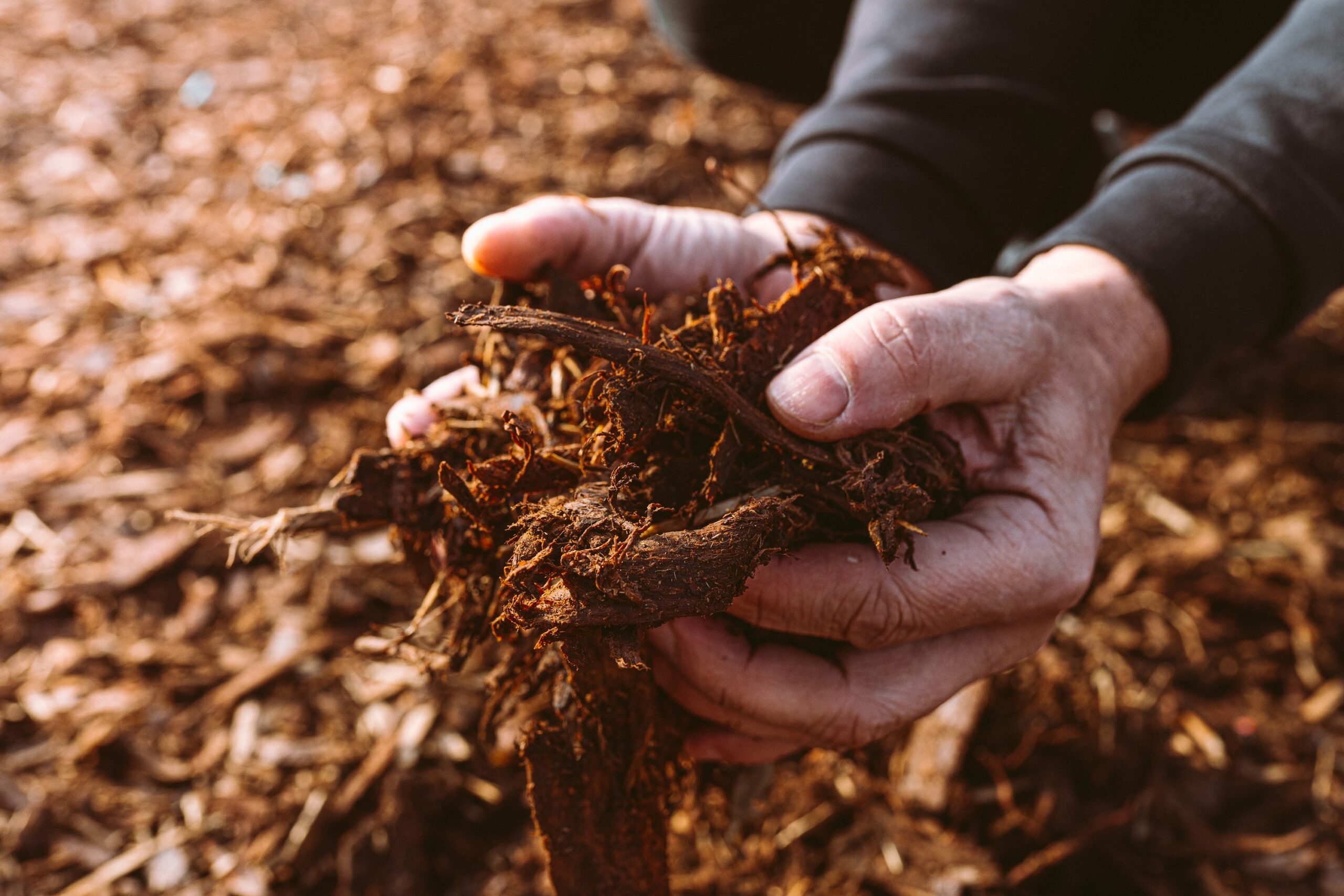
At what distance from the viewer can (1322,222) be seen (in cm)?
186

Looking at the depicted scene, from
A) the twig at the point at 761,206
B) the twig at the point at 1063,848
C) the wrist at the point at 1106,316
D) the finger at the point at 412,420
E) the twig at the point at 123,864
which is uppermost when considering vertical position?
the twig at the point at 761,206

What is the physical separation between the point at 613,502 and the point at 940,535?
0.64 meters

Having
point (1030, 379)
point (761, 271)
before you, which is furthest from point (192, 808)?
point (1030, 379)

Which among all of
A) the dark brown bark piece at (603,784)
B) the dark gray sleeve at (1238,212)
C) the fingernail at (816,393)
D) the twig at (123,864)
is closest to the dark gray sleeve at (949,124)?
the dark gray sleeve at (1238,212)

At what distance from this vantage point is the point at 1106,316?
5.93 ft

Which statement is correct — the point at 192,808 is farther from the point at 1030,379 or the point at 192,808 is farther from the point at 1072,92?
the point at 1072,92

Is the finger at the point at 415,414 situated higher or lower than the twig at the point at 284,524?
higher

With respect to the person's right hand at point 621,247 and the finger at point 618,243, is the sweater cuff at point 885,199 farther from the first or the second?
the finger at point 618,243

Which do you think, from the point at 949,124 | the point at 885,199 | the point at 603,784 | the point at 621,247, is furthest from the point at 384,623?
the point at 949,124

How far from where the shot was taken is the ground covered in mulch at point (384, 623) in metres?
2.01

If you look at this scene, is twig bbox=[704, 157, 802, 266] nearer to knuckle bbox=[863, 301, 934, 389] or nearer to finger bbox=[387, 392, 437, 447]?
knuckle bbox=[863, 301, 934, 389]

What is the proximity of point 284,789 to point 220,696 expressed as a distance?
15.0 inches

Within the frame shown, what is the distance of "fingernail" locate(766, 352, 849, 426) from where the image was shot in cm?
133

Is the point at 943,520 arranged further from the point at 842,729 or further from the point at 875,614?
the point at 842,729
